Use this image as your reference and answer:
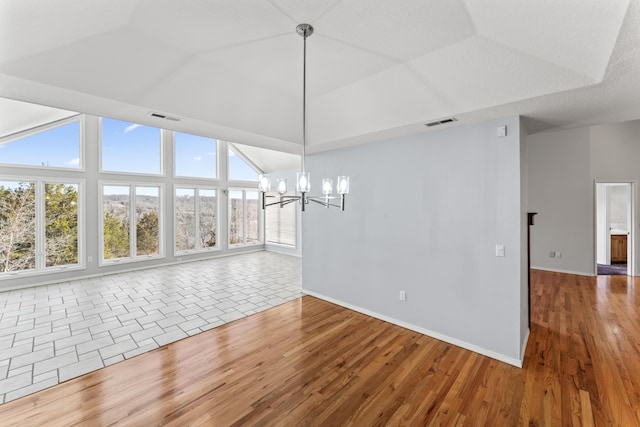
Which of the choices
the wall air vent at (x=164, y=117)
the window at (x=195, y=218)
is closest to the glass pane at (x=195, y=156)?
the window at (x=195, y=218)

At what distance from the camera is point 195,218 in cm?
802

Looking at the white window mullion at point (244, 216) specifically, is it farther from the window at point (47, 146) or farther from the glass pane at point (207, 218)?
the window at point (47, 146)

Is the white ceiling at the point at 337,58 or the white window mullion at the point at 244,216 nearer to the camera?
the white ceiling at the point at 337,58

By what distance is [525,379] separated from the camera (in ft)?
8.33

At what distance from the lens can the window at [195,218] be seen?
768 centimetres

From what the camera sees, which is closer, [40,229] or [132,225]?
[40,229]

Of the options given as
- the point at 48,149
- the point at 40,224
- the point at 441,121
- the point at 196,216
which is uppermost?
the point at 48,149

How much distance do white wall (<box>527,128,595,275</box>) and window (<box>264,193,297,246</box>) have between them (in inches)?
250

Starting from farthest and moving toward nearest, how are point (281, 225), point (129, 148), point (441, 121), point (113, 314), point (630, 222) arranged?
point (281, 225), point (129, 148), point (630, 222), point (113, 314), point (441, 121)

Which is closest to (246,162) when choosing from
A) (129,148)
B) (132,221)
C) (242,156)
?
(242,156)

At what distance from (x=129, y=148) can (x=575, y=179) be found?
10.5m

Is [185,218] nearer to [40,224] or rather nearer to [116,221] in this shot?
[116,221]

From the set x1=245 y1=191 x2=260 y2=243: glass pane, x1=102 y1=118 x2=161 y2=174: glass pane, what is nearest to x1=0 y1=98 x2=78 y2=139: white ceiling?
x1=102 y1=118 x2=161 y2=174: glass pane

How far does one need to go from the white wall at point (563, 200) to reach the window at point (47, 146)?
1043 cm
